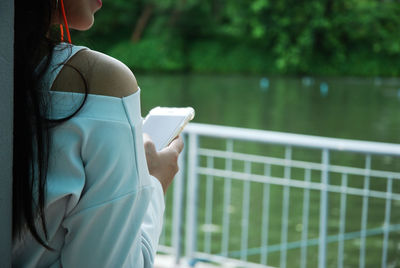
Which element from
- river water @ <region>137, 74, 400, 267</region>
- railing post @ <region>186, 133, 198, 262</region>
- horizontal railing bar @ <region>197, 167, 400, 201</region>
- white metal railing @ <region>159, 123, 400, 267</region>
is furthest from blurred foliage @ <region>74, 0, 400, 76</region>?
railing post @ <region>186, 133, 198, 262</region>

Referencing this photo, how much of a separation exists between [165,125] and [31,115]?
28 cm

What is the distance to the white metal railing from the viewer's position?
9.32 feet

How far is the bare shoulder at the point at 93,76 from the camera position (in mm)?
743

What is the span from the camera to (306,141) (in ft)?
8.83

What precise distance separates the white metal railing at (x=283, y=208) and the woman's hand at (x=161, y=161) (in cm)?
177

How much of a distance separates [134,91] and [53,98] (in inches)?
4.3

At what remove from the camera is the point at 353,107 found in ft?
53.9

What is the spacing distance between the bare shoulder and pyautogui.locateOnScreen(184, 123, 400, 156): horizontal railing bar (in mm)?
1931

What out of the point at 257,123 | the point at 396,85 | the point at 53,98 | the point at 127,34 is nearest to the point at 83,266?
the point at 53,98

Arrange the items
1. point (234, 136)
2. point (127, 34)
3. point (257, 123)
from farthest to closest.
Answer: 1. point (127, 34)
2. point (257, 123)
3. point (234, 136)

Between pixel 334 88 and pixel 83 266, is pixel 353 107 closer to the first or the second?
pixel 334 88

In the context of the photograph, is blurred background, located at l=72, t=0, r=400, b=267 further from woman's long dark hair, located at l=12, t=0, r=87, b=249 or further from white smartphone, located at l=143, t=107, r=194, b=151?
woman's long dark hair, located at l=12, t=0, r=87, b=249

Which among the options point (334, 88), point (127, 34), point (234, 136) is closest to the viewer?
point (234, 136)

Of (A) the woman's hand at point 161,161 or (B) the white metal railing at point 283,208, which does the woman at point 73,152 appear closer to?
(A) the woman's hand at point 161,161
